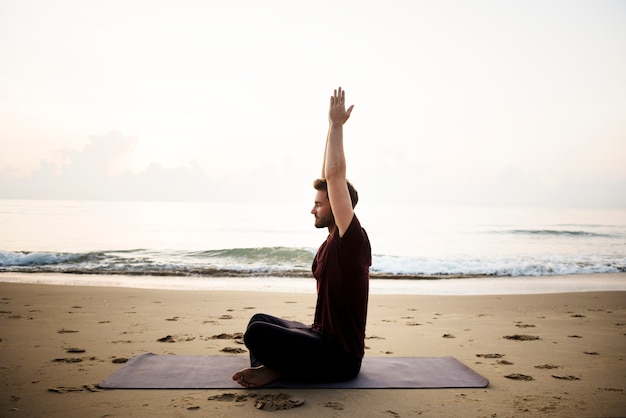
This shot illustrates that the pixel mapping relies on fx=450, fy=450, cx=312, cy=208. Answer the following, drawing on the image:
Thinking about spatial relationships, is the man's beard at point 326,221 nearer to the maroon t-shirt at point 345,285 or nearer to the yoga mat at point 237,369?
the maroon t-shirt at point 345,285

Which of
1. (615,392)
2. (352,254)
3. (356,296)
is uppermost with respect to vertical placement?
(352,254)

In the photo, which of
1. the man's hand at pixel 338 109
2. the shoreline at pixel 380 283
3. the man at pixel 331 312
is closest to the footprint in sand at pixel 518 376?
the man at pixel 331 312

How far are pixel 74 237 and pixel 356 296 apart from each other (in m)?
25.5

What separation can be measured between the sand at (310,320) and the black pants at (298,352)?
6.9 inches

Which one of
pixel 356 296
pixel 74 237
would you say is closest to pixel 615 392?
pixel 356 296

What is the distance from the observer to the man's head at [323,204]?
10.5 feet

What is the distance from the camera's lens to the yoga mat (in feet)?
11.2

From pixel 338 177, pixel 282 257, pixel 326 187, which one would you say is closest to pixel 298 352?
pixel 326 187

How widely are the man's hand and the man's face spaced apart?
0.52 m

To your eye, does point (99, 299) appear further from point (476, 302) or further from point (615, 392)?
point (615, 392)

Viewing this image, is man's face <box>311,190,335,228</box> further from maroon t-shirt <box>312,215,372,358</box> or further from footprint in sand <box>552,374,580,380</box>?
footprint in sand <box>552,374,580,380</box>

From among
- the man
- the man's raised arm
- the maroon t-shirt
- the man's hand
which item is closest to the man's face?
the man

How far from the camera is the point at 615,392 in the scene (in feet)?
11.3

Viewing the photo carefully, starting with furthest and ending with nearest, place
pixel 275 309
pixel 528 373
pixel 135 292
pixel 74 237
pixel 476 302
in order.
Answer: pixel 74 237 < pixel 135 292 < pixel 476 302 < pixel 275 309 < pixel 528 373
